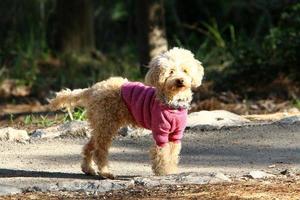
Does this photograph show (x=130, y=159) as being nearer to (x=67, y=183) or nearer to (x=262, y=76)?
(x=67, y=183)

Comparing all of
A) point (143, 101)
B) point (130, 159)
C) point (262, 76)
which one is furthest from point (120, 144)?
point (262, 76)

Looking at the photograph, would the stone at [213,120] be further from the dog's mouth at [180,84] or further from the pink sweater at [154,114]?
the dog's mouth at [180,84]

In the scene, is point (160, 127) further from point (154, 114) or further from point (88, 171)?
point (88, 171)

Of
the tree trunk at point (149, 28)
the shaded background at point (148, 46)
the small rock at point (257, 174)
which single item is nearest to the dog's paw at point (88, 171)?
the small rock at point (257, 174)

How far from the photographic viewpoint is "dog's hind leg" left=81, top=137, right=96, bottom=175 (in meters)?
9.23

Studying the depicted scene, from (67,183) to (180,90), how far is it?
136 centimetres

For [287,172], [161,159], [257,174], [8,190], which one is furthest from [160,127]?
[8,190]

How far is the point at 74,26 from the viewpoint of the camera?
22.0 metres

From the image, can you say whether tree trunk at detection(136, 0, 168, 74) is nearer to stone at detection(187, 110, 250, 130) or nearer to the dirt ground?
stone at detection(187, 110, 250, 130)

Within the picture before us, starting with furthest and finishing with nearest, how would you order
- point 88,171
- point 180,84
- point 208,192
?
point 88,171
point 180,84
point 208,192

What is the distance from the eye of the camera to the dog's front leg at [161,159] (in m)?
8.72

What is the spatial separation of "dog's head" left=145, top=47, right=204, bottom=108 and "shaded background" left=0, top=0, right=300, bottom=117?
6645 millimetres

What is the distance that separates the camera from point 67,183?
8.39 metres

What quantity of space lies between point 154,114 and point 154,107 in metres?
0.07
